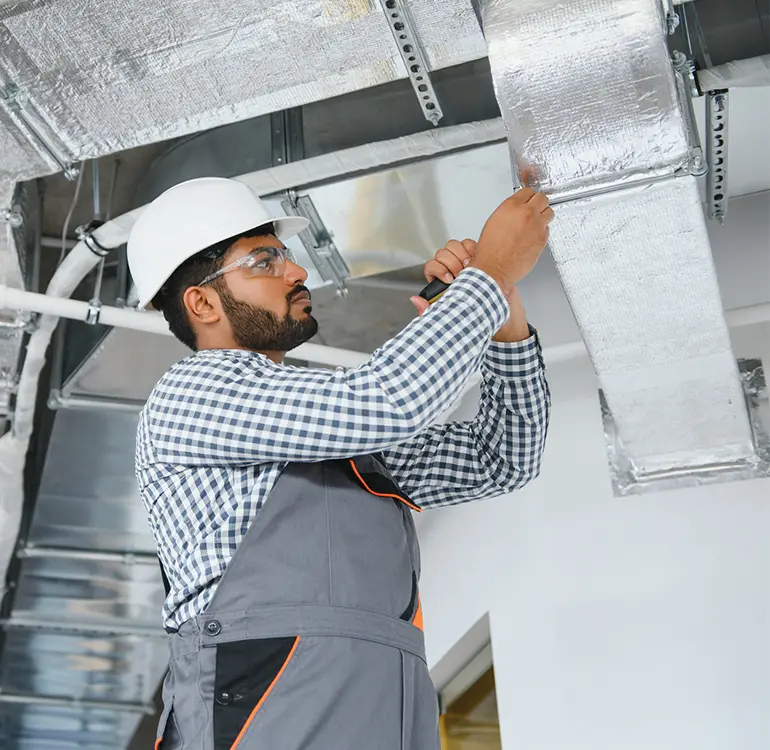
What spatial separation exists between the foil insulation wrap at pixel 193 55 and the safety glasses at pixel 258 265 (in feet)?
1.18

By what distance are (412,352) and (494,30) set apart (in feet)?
1.76

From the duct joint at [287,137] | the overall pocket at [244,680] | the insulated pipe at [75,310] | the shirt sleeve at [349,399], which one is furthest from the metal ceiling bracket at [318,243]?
the overall pocket at [244,680]

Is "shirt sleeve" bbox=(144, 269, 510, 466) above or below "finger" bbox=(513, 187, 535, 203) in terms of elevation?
below

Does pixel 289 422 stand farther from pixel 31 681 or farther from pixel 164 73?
pixel 31 681

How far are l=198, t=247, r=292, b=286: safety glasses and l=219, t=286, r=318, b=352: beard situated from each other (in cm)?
5

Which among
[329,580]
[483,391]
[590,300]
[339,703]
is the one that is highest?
[590,300]

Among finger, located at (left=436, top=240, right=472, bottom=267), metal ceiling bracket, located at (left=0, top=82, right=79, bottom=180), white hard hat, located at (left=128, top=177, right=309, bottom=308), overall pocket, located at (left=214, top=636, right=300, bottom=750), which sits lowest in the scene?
overall pocket, located at (left=214, top=636, right=300, bottom=750)

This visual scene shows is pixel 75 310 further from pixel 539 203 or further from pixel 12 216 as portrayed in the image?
pixel 539 203

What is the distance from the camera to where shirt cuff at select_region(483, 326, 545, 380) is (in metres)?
1.27

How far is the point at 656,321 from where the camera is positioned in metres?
1.80

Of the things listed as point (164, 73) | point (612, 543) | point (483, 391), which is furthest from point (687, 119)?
point (612, 543)

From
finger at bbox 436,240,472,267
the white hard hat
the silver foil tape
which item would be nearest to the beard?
the white hard hat

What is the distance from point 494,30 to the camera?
1.33m

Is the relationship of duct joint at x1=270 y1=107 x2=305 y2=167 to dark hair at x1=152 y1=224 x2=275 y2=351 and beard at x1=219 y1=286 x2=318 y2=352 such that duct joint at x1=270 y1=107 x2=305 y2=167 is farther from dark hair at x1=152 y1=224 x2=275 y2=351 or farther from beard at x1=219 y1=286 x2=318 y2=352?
beard at x1=219 y1=286 x2=318 y2=352
